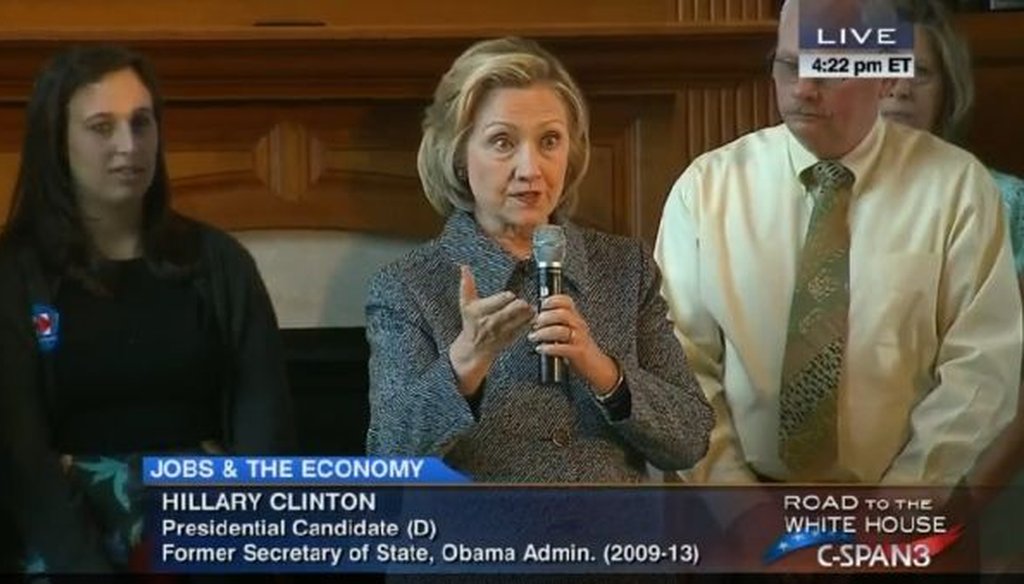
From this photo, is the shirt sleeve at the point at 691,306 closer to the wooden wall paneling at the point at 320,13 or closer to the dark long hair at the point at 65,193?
the wooden wall paneling at the point at 320,13

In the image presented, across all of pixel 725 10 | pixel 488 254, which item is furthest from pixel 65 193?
pixel 725 10

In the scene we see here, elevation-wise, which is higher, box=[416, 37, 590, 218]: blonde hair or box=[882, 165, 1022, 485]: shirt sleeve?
box=[416, 37, 590, 218]: blonde hair

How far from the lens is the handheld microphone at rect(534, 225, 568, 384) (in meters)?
1.92

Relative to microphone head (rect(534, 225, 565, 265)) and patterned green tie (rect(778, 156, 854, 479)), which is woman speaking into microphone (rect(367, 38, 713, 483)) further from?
patterned green tie (rect(778, 156, 854, 479))

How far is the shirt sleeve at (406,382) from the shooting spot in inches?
75.4

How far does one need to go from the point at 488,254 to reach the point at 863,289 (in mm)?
364

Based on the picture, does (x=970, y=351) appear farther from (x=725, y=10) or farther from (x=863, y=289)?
(x=725, y=10)

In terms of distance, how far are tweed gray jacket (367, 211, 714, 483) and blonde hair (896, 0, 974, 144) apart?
0.33m

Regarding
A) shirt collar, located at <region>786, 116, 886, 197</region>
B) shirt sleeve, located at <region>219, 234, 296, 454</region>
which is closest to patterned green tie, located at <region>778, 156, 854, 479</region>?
shirt collar, located at <region>786, 116, 886, 197</region>

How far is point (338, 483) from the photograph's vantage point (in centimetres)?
198

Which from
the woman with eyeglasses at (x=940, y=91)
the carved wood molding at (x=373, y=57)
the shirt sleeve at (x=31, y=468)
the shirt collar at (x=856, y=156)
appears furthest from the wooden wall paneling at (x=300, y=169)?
the woman with eyeglasses at (x=940, y=91)

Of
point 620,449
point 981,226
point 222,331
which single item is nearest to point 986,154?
point 981,226

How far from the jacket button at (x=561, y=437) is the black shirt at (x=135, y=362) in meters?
0.32

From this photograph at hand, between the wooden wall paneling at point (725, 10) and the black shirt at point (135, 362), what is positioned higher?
the wooden wall paneling at point (725, 10)
